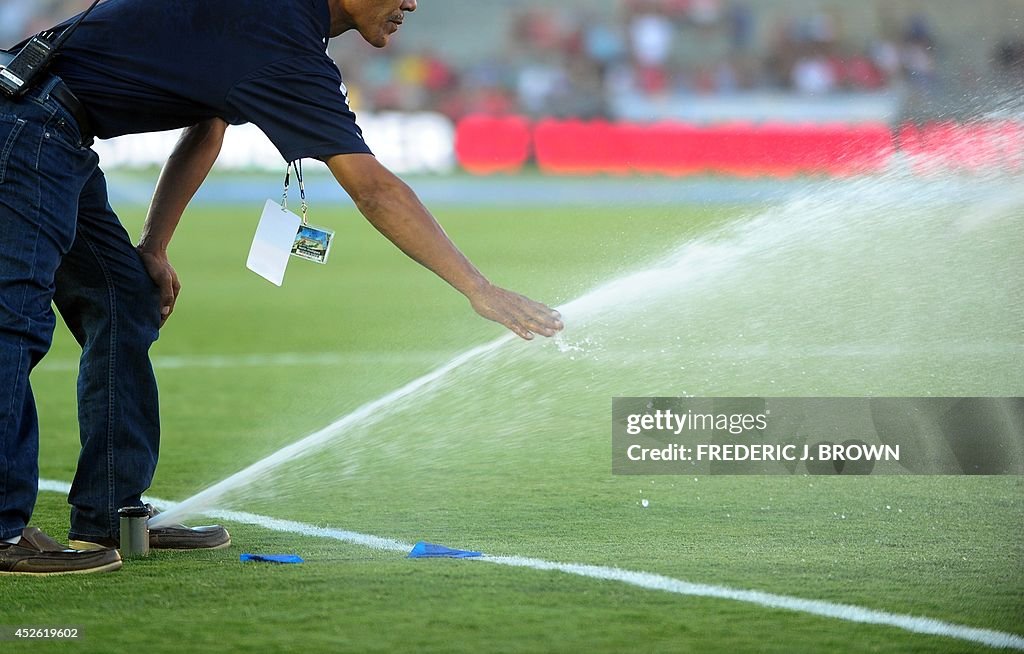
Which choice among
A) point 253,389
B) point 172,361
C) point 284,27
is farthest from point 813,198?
point 172,361

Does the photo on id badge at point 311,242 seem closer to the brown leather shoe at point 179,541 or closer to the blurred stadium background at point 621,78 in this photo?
the brown leather shoe at point 179,541

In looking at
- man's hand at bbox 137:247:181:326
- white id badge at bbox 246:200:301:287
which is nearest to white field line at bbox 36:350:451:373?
man's hand at bbox 137:247:181:326

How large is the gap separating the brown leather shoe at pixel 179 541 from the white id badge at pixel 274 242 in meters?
0.76

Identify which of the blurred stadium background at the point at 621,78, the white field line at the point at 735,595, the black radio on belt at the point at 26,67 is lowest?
the white field line at the point at 735,595

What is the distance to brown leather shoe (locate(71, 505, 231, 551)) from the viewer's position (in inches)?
151

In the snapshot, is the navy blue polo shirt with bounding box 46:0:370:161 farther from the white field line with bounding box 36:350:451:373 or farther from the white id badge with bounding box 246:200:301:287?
the white field line with bounding box 36:350:451:373

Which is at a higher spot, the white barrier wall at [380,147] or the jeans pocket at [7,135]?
the white barrier wall at [380,147]

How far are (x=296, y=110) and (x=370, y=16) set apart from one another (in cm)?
40

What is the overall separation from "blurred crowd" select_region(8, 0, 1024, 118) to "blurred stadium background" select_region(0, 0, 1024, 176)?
1.3 inches

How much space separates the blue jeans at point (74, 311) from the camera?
3.37 metres

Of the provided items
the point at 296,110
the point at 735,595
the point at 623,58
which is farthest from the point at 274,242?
the point at 623,58

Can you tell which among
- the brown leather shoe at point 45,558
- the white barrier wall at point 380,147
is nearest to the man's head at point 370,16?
the brown leather shoe at point 45,558

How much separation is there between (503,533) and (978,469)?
5.11ft

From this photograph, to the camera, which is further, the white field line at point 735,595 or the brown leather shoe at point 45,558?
the brown leather shoe at point 45,558
